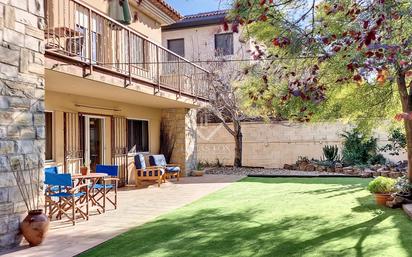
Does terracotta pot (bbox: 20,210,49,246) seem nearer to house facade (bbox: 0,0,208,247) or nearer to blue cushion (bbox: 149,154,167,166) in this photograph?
house facade (bbox: 0,0,208,247)

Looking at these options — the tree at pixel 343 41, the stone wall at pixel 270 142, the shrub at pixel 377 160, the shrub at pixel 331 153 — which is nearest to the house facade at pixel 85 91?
the tree at pixel 343 41

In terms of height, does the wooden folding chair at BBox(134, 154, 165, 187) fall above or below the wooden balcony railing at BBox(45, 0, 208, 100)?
below

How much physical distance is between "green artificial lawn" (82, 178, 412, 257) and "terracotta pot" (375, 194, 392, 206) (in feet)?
0.45

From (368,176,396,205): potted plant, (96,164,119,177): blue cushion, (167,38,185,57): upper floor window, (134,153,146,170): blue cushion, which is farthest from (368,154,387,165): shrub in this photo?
(167,38,185,57): upper floor window

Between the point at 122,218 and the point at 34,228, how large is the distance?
2.20 m

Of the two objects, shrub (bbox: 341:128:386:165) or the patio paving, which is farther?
shrub (bbox: 341:128:386:165)

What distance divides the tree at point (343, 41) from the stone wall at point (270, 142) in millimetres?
9228

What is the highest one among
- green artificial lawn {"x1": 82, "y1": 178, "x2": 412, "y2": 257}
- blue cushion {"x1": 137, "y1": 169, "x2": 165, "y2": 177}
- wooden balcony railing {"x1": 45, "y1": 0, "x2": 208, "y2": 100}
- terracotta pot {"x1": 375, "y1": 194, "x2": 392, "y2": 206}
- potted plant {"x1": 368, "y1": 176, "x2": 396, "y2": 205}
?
wooden balcony railing {"x1": 45, "y1": 0, "x2": 208, "y2": 100}

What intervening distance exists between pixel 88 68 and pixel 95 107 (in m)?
3.79

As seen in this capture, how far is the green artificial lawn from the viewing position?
5.41 meters

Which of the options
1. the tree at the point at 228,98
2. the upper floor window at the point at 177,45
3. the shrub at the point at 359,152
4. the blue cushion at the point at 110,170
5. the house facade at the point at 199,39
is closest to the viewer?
the blue cushion at the point at 110,170

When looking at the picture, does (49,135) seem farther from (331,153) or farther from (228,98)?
(331,153)

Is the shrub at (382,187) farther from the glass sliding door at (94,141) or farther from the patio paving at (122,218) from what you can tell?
the glass sliding door at (94,141)

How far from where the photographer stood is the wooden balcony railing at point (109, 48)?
8.13m
